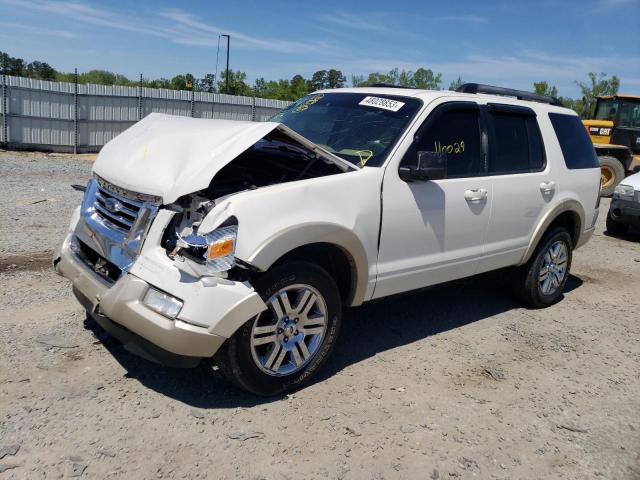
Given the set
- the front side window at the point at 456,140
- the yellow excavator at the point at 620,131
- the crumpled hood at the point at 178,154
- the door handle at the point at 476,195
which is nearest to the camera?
the crumpled hood at the point at 178,154

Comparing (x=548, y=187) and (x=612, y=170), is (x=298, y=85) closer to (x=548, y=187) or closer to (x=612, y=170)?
(x=612, y=170)

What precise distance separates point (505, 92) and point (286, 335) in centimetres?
334

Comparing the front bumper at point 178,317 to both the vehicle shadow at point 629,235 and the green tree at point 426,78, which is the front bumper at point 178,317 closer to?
the vehicle shadow at point 629,235

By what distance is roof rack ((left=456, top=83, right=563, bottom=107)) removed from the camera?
514 centimetres

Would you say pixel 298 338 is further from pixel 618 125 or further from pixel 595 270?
pixel 618 125

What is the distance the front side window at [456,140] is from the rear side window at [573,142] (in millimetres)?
1327

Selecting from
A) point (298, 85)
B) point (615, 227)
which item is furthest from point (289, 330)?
point (298, 85)

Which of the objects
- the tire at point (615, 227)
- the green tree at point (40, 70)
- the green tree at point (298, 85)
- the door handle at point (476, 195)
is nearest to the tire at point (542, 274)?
the door handle at point (476, 195)

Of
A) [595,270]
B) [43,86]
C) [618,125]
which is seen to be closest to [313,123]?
[595,270]

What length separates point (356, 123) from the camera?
4.35 meters

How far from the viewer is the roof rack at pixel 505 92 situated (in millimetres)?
5141

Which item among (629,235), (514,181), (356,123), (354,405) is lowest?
(354,405)

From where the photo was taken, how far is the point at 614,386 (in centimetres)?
417

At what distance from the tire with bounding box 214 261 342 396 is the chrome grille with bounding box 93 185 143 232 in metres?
0.89
